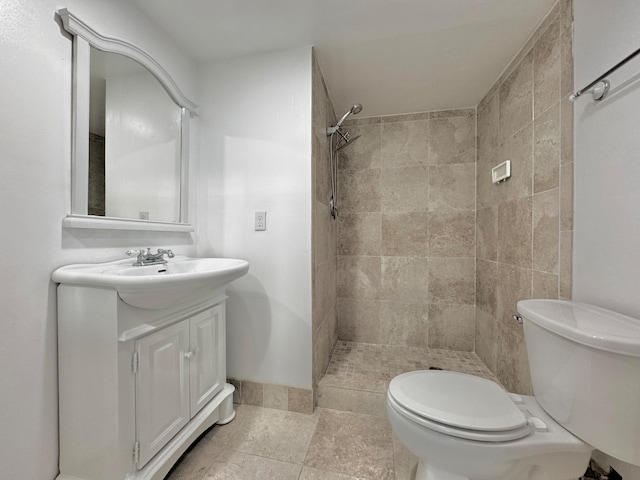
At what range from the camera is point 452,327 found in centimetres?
204

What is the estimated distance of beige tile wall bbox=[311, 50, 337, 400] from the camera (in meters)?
1.46

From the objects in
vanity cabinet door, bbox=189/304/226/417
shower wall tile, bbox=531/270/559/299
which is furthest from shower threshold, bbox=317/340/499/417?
shower wall tile, bbox=531/270/559/299

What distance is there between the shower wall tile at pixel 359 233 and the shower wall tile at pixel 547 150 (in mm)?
1076

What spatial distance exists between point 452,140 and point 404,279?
1194 mm

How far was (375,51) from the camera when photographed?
1.44 metres

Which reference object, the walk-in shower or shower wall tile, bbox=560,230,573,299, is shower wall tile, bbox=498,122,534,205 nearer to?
shower wall tile, bbox=560,230,573,299

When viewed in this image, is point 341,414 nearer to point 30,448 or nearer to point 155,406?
point 155,406

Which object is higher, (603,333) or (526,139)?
(526,139)

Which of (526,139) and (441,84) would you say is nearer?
(526,139)

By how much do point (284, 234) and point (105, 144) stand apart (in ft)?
2.88

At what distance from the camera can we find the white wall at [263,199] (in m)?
1.42

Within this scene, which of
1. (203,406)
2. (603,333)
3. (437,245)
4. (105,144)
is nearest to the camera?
(603,333)

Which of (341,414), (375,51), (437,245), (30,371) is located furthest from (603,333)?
(30,371)

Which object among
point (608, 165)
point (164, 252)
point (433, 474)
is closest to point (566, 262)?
point (608, 165)
